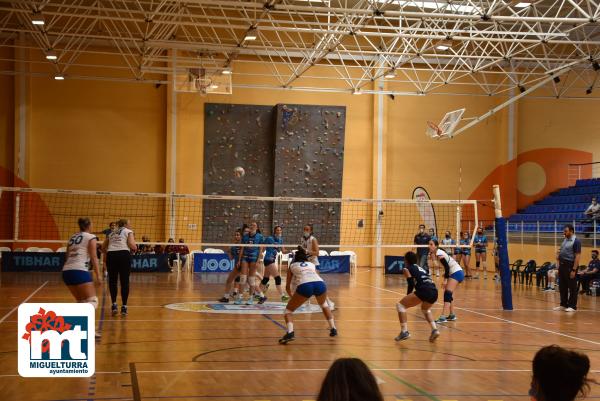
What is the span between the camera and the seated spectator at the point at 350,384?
9.13 feet

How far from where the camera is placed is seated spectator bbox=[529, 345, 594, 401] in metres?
3.01

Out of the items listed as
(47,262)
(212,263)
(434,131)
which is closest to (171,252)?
(212,263)

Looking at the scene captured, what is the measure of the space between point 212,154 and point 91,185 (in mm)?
4500

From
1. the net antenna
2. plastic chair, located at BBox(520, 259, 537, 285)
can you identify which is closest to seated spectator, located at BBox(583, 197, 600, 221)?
plastic chair, located at BBox(520, 259, 537, 285)

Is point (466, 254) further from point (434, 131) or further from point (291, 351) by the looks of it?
point (291, 351)

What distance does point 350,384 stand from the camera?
9.15ft

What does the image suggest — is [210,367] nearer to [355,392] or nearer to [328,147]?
[355,392]

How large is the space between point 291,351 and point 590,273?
1208 centimetres

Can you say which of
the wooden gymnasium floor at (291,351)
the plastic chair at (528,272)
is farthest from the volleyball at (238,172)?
the wooden gymnasium floor at (291,351)

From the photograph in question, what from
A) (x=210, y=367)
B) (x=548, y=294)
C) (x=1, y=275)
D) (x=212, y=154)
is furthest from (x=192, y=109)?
(x=210, y=367)

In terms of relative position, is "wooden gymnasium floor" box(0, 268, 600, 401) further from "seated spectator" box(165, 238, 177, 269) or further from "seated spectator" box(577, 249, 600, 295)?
"seated spectator" box(165, 238, 177, 269)

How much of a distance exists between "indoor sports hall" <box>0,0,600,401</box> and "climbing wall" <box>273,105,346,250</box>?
75 mm

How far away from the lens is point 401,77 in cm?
3030

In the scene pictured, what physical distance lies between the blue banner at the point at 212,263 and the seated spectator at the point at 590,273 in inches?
441
